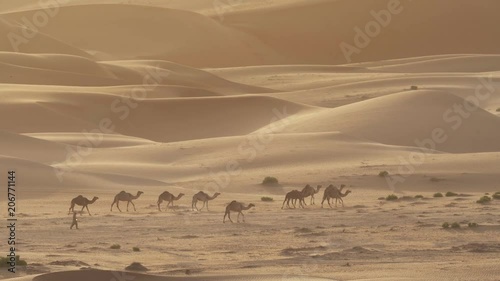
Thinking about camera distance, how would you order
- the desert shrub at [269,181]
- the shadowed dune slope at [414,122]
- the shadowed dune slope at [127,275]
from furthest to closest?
1. the shadowed dune slope at [414,122]
2. the desert shrub at [269,181]
3. the shadowed dune slope at [127,275]

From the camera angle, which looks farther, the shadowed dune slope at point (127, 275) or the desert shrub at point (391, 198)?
the desert shrub at point (391, 198)

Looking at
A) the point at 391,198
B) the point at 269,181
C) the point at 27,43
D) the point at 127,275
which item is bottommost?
the point at 127,275

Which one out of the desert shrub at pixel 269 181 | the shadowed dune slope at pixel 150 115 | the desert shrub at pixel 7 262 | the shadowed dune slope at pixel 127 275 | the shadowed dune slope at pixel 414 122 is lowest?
the shadowed dune slope at pixel 127 275

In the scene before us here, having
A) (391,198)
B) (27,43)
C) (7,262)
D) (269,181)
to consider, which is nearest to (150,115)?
(269,181)

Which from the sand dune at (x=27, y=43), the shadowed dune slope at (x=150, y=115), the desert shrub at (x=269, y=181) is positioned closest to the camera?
the desert shrub at (x=269, y=181)

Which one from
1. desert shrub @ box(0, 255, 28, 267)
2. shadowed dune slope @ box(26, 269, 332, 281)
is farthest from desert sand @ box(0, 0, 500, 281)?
desert shrub @ box(0, 255, 28, 267)

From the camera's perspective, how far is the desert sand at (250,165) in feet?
56.9

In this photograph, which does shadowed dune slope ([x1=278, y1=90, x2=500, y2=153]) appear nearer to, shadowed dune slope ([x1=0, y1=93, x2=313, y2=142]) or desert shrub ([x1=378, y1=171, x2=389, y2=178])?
shadowed dune slope ([x1=0, y1=93, x2=313, y2=142])

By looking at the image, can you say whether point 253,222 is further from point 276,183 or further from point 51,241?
point 276,183

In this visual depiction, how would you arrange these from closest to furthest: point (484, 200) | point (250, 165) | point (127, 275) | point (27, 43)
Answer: point (127, 275) → point (484, 200) → point (250, 165) → point (27, 43)

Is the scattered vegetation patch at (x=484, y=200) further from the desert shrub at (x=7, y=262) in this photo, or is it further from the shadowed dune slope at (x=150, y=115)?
the shadowed dune slope at (x=150, y=115)

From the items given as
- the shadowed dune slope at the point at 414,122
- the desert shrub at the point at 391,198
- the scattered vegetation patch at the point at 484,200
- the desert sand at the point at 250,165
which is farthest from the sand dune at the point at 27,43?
the scattered vegetation patch at the point at 484,200

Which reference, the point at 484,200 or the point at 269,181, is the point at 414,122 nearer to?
the point at 269,181

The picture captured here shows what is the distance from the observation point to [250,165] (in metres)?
32.0
